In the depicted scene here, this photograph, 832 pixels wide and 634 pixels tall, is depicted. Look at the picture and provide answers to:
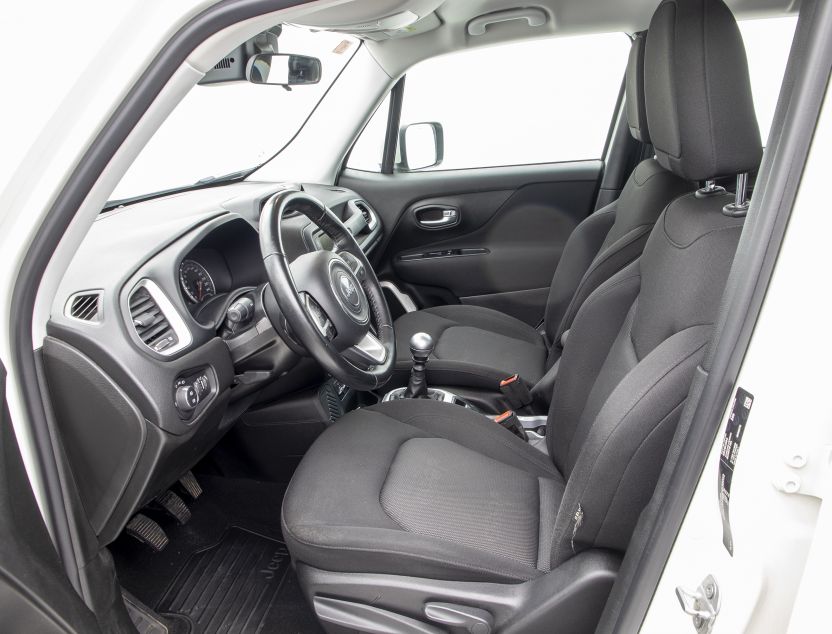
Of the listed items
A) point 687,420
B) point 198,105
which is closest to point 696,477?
point 687,420

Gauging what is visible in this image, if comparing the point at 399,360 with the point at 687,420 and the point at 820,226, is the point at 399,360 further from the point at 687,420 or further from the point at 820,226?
the point at 820,226

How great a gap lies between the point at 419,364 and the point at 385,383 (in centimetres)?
27

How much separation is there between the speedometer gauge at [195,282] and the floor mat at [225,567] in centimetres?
61

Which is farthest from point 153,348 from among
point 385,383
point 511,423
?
point 511,423

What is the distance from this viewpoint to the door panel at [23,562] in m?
0.85

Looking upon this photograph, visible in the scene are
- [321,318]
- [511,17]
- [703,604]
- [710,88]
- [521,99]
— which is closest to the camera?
[703,604]

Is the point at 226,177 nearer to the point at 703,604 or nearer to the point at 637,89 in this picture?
the point at 637,89

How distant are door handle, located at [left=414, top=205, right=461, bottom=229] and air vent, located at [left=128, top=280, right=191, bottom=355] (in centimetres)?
155

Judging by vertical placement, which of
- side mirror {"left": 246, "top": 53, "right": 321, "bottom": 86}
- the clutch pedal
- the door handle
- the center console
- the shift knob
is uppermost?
side mirror {"left": 246, "top": 53, "right": 321, "bottom": 86}

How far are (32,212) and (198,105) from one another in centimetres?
123

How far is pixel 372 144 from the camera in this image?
2670 mm

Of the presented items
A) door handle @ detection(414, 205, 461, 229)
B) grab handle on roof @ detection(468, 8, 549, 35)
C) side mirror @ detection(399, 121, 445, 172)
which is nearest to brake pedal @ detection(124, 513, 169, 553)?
door handle @ detection(414, 205, 461, 229)

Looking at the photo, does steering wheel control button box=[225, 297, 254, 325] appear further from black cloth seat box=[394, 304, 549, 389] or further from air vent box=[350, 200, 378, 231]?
air vent box=[350, 200, 378, 231]

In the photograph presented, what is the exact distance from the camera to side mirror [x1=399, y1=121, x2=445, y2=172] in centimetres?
262
